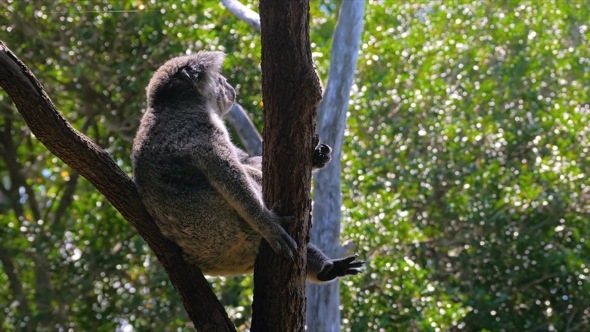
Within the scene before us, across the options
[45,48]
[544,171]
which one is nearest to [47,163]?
[45,48]

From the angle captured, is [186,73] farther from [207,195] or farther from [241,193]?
[241,193]

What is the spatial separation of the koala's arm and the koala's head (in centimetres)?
48

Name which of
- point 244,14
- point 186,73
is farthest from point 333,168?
point 186,73

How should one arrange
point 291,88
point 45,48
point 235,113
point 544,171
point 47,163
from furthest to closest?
point 47,163
point 45,48
point 544,171
point 235,113
point 291,88

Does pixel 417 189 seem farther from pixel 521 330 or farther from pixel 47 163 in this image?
pixel 47 163

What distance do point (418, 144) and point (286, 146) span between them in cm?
503

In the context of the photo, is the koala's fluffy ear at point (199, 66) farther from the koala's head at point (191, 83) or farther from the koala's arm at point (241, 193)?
the koala's arm at point (241, 193)

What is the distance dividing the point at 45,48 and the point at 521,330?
5400 millimetres

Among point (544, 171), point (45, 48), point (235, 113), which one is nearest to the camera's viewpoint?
point (235, 113)

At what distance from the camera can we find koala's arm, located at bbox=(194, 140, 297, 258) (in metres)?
3.22

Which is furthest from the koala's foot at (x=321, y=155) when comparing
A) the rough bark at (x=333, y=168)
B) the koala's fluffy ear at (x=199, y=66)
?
the rough bark at (x=333, y=168)

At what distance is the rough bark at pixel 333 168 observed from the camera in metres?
6.13

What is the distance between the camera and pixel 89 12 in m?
7.87

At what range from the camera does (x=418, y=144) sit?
8047 mm
